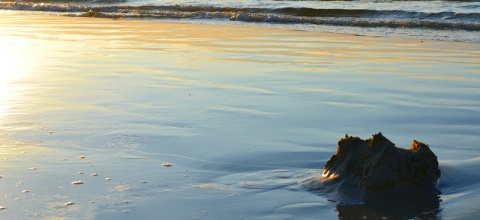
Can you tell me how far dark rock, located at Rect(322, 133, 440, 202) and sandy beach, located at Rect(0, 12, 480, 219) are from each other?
135mm

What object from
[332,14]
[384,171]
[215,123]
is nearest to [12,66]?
[215,123]

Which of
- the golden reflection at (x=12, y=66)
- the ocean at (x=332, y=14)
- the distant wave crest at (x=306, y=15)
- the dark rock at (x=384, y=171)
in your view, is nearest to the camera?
the dark rock at (x=384, y=171)

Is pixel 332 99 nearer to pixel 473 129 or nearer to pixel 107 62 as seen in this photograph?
pixel 473 129

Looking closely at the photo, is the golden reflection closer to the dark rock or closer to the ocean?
the dark rock

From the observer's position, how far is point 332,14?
18.4m

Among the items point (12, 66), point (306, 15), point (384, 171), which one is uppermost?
point (384, 171)

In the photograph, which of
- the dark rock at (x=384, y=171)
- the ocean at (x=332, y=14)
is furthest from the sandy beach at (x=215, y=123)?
the ocean at (x=332, y=14)

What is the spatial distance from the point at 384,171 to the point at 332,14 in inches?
590

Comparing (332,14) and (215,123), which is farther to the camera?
(332,14)

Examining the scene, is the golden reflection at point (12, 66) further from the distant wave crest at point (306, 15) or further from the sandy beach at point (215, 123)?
the distant wave crest at point (306, 15)

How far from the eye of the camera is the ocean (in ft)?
46.8

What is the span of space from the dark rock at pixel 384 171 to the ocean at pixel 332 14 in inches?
339

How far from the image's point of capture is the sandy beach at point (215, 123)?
3.71m

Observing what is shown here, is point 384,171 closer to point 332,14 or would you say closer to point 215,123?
point 215,123
